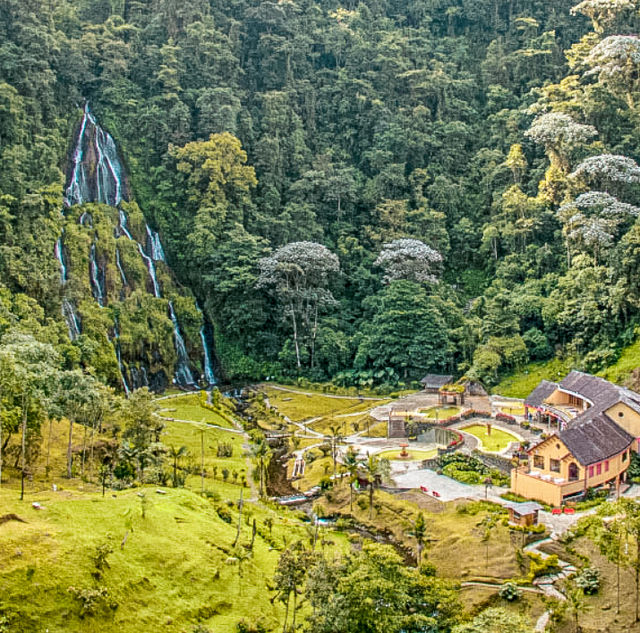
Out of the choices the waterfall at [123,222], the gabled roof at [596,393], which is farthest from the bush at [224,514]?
the waterfall at [123,222]

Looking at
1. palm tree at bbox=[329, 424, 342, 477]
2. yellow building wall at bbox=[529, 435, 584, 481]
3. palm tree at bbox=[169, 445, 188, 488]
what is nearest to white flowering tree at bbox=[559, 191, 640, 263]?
yellow building wall at bbox=[529, 435, 584, 481]

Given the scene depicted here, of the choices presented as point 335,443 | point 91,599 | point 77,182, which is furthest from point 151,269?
point 91,599

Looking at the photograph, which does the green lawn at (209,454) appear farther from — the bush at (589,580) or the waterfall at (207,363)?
the bush at (589,580)

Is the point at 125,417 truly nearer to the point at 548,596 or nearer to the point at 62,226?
the point at 548,596

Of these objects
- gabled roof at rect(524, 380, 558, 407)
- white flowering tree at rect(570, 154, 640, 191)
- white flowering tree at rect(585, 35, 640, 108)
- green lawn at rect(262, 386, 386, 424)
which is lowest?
green lawn at rect(262, 386, 386, 424)

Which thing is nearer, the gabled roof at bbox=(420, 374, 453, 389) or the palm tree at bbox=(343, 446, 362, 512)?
the palm tree at bbox=(343, 446, 362, 512)

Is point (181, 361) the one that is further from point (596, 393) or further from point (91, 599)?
point (91, 599)

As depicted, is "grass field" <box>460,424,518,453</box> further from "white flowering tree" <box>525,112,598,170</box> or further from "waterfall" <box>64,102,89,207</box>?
"waterfall" <box>64,102,89,207</box>

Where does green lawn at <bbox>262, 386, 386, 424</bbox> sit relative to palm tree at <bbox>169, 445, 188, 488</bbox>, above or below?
below
